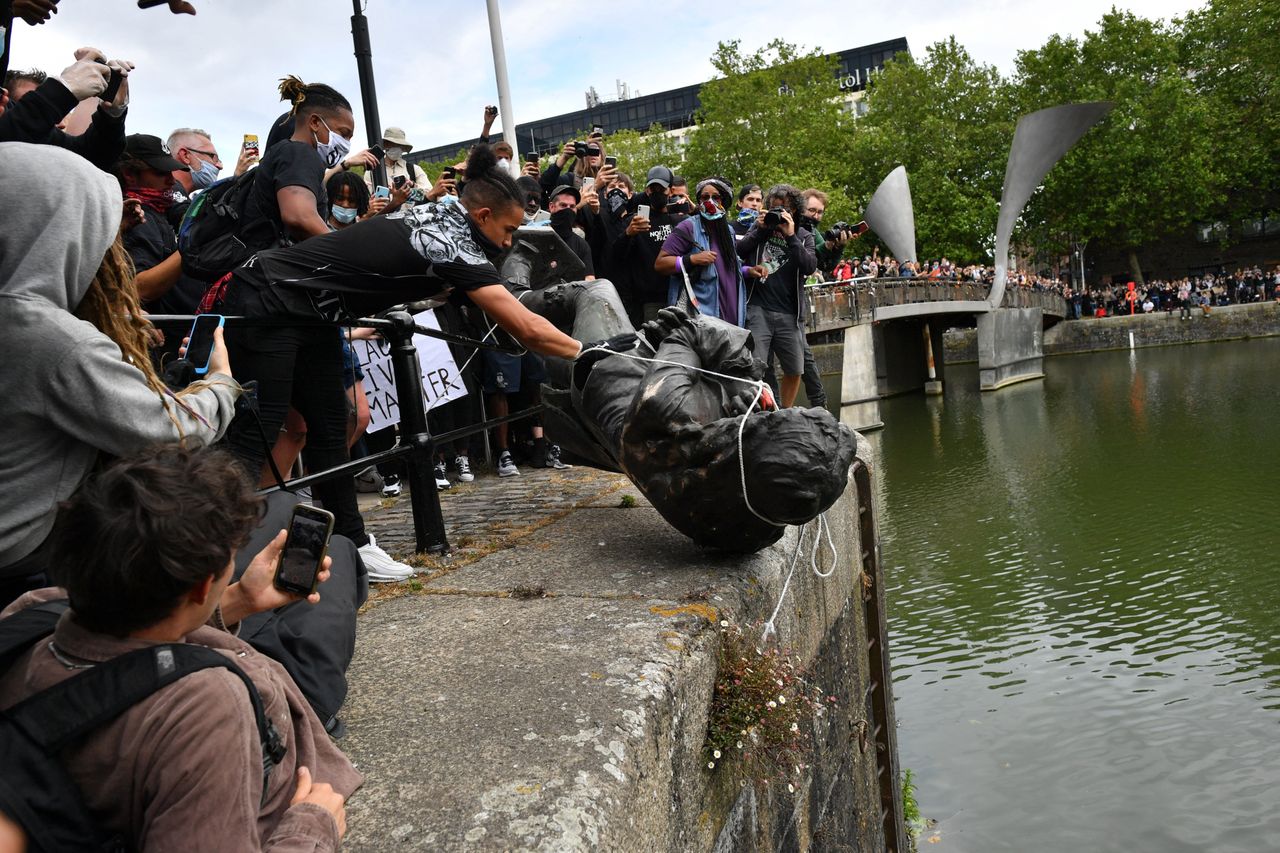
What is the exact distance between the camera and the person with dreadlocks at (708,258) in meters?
6.88

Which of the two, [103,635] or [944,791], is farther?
[944,791]

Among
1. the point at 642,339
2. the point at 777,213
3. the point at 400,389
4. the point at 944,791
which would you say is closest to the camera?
the point at 642,339

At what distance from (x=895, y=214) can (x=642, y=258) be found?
74.0 ft

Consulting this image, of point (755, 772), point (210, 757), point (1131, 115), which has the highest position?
point (1131, 115)

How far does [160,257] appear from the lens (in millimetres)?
4383

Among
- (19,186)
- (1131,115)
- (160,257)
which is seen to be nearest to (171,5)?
(160,257)

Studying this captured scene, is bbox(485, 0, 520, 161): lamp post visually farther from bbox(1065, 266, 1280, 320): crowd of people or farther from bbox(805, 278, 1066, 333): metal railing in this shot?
bbox(1065, 266, 1280, 320): crowd of people

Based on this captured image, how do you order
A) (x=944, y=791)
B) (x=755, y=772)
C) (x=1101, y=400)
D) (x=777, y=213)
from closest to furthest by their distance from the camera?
(x=755, y=772), (x=944, y=791), (x=777, y=213), (x=1101, y=400)

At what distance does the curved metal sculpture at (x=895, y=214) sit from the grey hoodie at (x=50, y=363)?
26.5m

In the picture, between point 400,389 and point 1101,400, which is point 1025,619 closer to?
point 400,389

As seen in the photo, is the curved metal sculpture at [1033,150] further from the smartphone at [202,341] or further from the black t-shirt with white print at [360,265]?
the smartphone at [202,341]

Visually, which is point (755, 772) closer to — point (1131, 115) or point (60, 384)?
point (60, 384)

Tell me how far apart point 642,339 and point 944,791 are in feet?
15.3

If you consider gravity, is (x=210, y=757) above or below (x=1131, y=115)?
below
